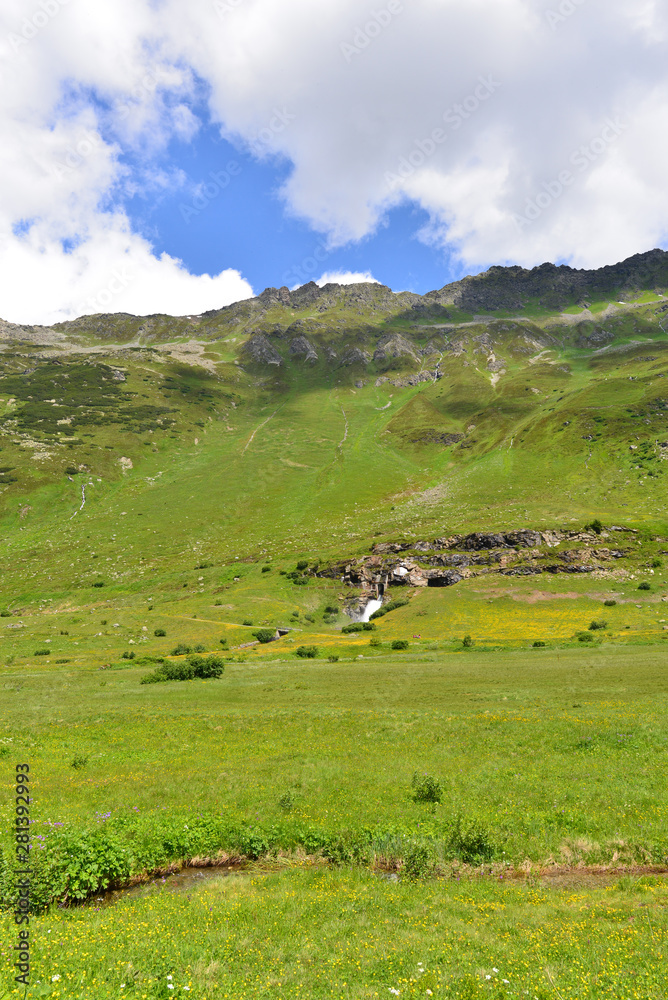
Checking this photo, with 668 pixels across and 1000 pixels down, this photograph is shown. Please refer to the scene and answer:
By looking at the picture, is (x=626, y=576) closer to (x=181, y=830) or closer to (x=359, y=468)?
(x=181, y=830)

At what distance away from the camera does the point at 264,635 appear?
240 feet

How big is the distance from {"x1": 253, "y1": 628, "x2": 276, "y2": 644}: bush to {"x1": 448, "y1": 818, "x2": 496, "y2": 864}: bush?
60.9 meters

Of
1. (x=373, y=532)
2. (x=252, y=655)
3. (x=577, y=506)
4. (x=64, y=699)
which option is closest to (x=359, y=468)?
→ (x=373, y=532)

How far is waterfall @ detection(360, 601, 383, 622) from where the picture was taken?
306ft

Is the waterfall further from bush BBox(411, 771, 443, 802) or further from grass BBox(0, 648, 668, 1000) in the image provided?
bush BBox(411, 771, 443, 802)

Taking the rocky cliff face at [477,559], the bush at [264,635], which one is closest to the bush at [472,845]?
the bush at [264,635]

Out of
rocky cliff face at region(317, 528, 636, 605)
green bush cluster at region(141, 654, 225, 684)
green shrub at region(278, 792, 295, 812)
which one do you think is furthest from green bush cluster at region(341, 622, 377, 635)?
green shrub at region(278, 792, 295, 812)

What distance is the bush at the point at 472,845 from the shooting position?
555 inches

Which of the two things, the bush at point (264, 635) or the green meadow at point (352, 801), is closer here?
the green meadow at point (352, 801)

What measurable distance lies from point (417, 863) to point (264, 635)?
61771 millimetres

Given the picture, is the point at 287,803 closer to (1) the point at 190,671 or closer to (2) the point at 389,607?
(1) the point at 190,671

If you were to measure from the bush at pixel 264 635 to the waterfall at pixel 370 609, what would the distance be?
25.0 meters

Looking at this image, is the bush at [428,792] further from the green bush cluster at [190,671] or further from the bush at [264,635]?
the bush at [264,635]

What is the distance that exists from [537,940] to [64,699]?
39646mm
